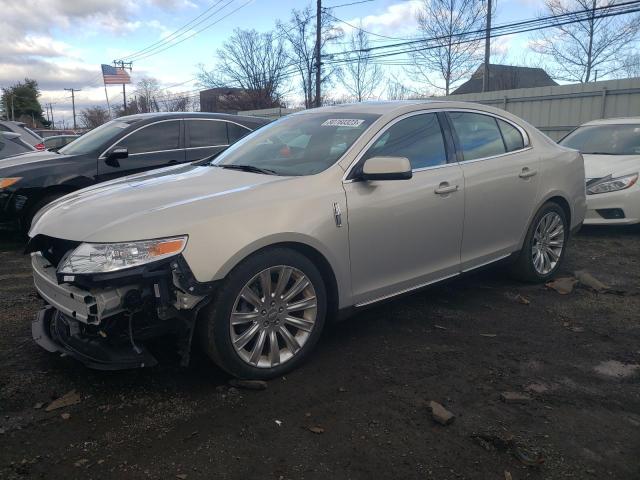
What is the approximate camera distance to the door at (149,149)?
6746 mm

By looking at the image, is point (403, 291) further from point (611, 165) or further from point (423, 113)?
point (611, 165)

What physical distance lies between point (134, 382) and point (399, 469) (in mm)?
1670

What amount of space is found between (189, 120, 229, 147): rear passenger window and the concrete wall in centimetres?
1054

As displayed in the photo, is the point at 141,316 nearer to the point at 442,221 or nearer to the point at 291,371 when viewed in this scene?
the point at 291,371

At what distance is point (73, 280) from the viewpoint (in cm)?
274

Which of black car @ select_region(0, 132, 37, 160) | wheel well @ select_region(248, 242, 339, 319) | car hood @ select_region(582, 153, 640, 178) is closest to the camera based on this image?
wheel well @ select_region(248, 242, 339, 319)

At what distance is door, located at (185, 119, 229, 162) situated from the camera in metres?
7.28

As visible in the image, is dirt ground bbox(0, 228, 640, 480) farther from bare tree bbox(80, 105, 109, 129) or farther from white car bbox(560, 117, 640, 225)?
bare tree bbox(80, 105, 109, 129)

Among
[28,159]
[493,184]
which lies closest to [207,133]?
[28,159]

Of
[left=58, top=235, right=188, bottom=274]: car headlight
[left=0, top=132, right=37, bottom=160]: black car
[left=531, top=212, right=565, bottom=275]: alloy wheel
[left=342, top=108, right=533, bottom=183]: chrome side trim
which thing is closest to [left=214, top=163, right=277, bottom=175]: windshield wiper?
[left=342, top=108, right=533, bottom=183]: chrome side trim

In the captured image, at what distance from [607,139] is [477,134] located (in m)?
4.82

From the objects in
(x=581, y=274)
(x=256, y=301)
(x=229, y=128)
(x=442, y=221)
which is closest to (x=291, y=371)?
(x=256, y=301)

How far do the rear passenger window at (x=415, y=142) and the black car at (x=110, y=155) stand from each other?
11.3ft

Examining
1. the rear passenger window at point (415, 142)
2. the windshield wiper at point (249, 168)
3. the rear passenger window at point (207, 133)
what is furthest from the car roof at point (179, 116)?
the rear passenger window at point (415, 142)
